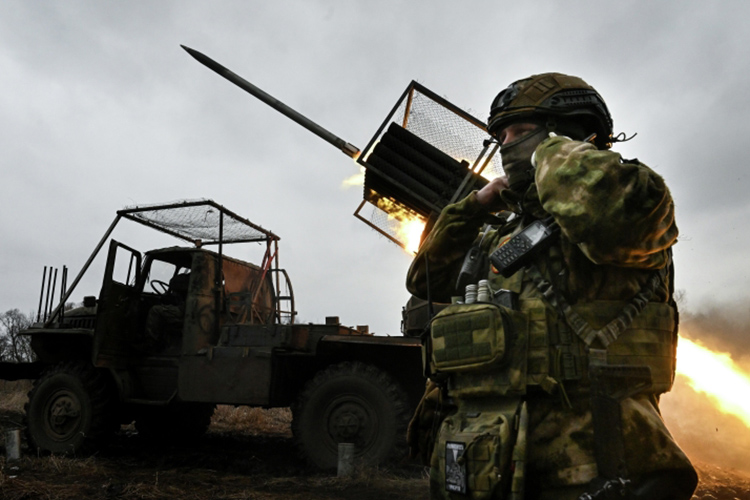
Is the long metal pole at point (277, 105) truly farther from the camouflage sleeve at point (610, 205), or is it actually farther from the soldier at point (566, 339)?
the camouflage sleeve at point (610, 205)

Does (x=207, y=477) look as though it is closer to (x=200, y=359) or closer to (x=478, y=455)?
(x=200, y=359)

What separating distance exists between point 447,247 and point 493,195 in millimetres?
319

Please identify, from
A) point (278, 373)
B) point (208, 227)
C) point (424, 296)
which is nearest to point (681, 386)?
point (278, 373)

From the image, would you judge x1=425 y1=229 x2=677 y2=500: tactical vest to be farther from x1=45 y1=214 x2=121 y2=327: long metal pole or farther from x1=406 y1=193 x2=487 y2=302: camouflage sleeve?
x1=45 y1=214 x2=121 y2=327: long metal pole

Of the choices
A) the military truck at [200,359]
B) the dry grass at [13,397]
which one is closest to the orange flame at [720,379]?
the military truck at [200,359]

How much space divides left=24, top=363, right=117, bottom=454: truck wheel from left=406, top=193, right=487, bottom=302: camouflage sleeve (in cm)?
597

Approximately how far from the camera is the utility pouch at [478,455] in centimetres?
169

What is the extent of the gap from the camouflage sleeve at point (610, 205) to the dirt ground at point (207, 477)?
3.73 metres

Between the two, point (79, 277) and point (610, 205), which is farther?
point (79, 277)

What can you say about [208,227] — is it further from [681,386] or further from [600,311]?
[681,386]

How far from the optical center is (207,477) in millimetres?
5633

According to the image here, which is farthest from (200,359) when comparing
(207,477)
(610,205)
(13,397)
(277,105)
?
(13,397)

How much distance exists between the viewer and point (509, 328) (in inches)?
72.6

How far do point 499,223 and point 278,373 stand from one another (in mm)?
4583
